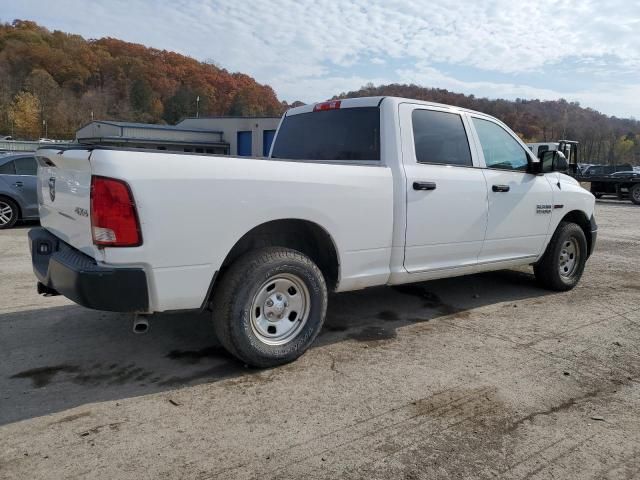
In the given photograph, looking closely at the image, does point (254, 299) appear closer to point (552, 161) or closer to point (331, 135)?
point (331, 135)

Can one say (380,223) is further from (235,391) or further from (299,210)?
(235,391)

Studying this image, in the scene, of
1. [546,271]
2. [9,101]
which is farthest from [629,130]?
[9,101]

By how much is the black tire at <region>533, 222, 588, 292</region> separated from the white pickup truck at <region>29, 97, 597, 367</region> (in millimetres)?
397

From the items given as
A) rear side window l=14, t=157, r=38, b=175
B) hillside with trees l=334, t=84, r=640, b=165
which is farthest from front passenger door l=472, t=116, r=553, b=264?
hillside with trees l=334, t=84, r=640, b=165

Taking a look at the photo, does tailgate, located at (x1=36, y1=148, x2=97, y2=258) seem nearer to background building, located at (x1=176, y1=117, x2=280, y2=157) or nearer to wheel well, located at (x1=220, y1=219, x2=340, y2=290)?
wheel well, located at (x1=220, y1=219, x2=340, y2=290)

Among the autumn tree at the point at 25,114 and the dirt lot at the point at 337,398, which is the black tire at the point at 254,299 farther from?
the autumn tree at the point at 25,114

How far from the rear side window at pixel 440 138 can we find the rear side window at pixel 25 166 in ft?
29.9

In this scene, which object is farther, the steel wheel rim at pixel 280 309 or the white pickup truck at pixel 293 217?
the steel wheel rim at pixel 280 309

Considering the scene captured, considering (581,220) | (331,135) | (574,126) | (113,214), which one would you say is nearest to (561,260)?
(581,220)

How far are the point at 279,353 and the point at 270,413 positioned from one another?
2.06 ft

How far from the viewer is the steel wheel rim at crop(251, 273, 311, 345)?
3570 mm

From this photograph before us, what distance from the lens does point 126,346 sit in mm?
4012

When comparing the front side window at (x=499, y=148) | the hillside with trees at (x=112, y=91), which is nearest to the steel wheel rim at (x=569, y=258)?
the front side window at (x=499, y=148)

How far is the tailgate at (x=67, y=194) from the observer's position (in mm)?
3064
